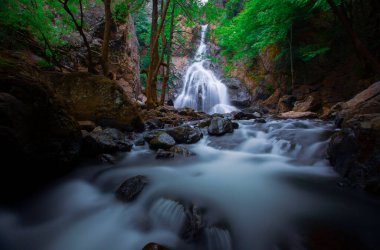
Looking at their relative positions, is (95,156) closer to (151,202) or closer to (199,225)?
(151,202)

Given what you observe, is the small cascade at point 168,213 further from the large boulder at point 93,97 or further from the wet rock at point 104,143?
the large boulder at point 93,97

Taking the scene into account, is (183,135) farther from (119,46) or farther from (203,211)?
(119,46)

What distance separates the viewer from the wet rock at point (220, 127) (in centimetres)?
585

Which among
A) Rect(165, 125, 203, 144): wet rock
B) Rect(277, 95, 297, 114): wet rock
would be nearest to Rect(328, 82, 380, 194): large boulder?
Rect(165, 125, 203, 144): wet rock

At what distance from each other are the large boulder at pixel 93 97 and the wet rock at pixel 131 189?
9.32ft

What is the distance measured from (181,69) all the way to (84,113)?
62.5 ft

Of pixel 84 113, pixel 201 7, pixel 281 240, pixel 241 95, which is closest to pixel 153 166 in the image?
pixel 281 240

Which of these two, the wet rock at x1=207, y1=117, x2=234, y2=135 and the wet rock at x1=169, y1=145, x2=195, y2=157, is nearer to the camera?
the wet rock at x1=169, y1=145, x2=195, y2=157

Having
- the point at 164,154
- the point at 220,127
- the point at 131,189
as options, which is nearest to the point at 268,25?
the point at 220,127

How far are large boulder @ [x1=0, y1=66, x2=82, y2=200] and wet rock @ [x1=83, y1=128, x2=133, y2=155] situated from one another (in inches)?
21.8

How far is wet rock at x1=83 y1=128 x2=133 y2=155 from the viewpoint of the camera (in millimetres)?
3816

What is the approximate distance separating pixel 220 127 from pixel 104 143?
316 centimetres

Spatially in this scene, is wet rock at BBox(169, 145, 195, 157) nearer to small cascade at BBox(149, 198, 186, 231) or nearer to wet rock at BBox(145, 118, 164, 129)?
small cascade at BBox(149, 198, 186, 231)

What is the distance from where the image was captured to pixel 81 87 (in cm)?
531
